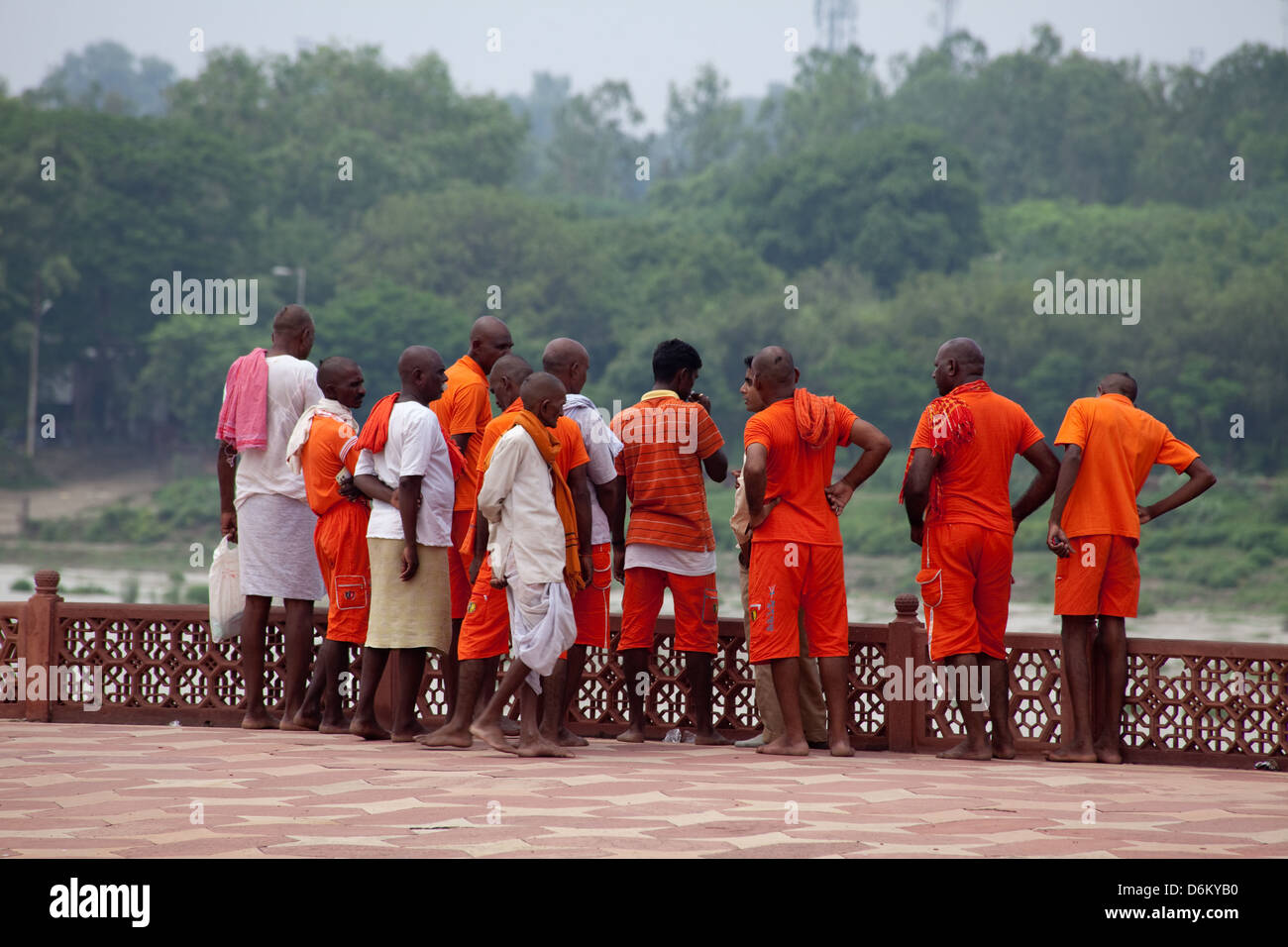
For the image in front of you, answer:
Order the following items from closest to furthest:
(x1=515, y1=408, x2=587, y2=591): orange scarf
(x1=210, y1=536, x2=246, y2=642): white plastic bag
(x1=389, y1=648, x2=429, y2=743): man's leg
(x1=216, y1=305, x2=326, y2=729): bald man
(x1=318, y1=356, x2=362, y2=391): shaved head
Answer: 1. (x1=515, y1=408, x2=587, y2=591): orange scarf
2. (x1=389, y1=648, x2=429, y2=743): man's leg
3. (x1=318, y1=356, x2=362, y2=391): shaved head
4. (x1=216, y1=305, x2=326, y2=729): bald man
5. (x1=210, y1=536, x2=246, y2=642): white plastic bag

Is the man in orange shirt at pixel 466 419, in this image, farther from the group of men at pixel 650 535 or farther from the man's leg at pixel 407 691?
the man's leg at pixel 407 691

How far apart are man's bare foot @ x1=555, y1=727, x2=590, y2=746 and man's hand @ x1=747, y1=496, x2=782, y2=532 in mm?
1154

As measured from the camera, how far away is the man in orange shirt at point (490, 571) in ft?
21.2

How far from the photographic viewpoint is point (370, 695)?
6852 mm

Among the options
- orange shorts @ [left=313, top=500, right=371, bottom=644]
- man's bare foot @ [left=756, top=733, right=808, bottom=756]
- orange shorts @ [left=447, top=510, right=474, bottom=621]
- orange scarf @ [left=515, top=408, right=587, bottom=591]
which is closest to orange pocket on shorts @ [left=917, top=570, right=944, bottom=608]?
man's bare foot @ [left=756, top=733, right=808, bottom=756]

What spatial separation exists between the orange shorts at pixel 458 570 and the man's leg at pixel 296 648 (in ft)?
2.19

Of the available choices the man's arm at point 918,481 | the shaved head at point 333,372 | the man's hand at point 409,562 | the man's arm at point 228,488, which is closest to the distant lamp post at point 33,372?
the man's arm at point 228,488

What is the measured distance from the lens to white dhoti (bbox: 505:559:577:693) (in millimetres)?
6234

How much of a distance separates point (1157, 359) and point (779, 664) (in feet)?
142

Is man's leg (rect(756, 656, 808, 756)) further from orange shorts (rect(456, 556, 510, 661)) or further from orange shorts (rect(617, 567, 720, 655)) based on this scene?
orange shorts (rect(456, 556, 510, 661))

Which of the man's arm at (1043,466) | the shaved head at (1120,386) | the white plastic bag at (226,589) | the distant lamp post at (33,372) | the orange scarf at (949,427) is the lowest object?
the white plastic bag at (226,589)

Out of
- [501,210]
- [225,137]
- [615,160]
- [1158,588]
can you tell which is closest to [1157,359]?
[1158,588]

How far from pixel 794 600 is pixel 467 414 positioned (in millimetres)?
1593

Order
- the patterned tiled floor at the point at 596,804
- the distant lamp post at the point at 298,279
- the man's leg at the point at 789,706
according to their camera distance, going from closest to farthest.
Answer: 1. the patterned tiled floor at the point at 596,804
2. the man's leg at the point at 789,706
3. the distant lamp post at the point at 298,279
